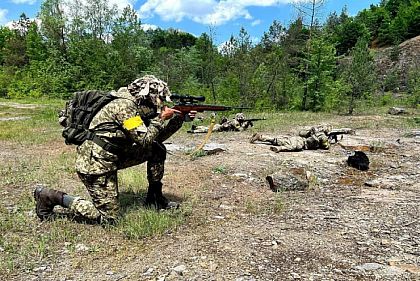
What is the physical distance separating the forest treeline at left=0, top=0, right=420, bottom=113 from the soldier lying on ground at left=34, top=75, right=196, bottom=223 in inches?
563

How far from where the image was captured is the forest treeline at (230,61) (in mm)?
18438

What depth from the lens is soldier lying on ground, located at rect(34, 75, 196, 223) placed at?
160 inches

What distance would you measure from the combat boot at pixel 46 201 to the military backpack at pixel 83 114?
21.4 inches

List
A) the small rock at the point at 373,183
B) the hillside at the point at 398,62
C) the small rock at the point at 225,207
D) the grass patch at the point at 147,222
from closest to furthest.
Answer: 1. the grass patch at the point at 147,222
2. the small rock at the point at 225,207
3. the small rock at the point at 373,183
4. the hillside at the point at 398,62

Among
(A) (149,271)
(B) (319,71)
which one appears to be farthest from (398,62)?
(A) (149,271)

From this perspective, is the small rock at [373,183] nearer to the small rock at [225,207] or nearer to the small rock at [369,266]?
the small rock at [225,207]

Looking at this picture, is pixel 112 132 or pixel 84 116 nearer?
pixel 112 132

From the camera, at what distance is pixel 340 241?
12.7 feet

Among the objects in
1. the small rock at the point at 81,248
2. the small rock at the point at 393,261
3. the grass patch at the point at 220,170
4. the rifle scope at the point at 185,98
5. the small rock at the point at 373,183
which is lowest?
the small rock at the point at 81,248

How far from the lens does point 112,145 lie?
4.12 metres

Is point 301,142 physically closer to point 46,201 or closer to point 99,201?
point 99,201

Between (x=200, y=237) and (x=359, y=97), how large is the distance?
15.7m

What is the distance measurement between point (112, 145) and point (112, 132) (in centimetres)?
13

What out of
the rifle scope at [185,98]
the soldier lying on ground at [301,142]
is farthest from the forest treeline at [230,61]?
the rifle scope at [185,98]
